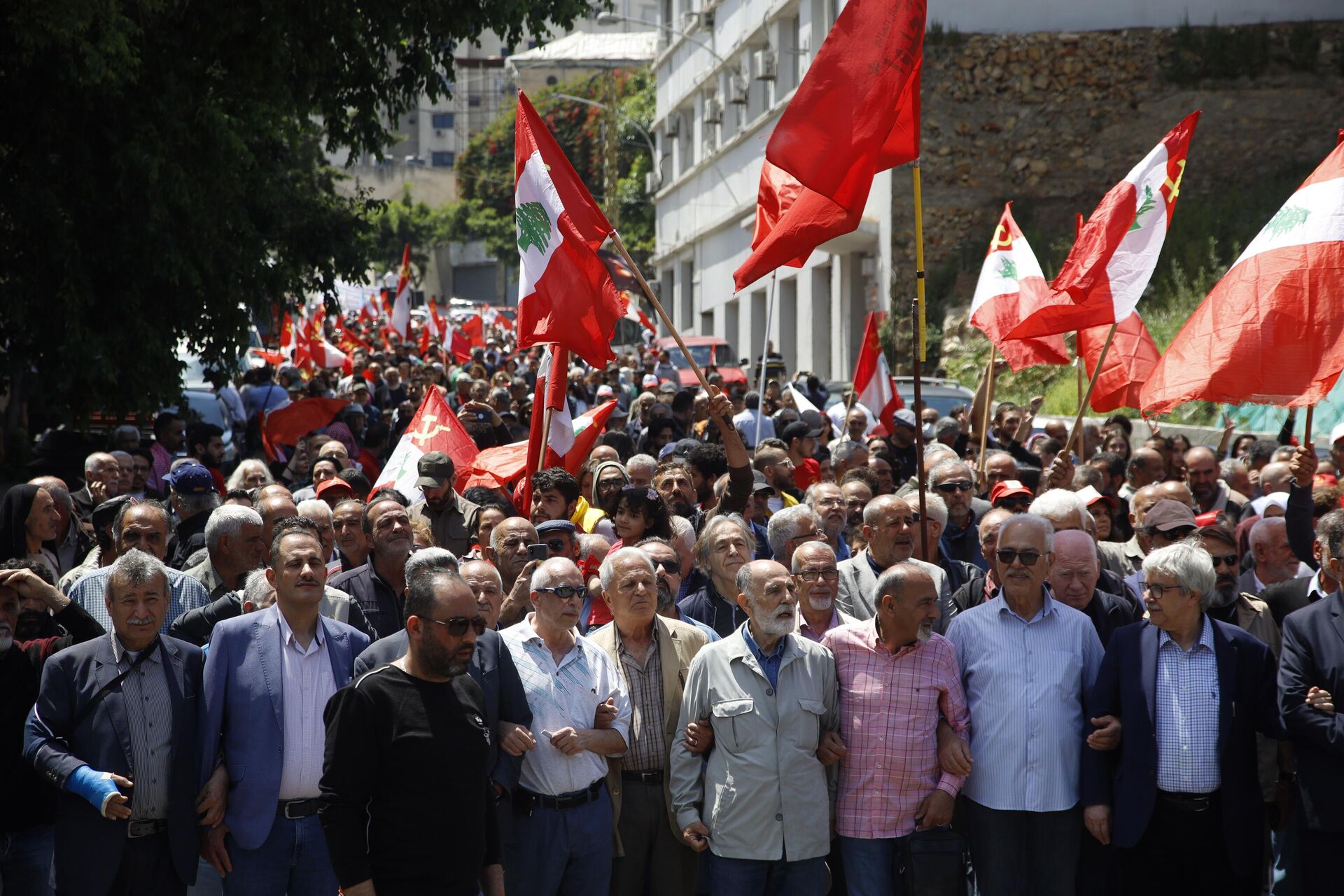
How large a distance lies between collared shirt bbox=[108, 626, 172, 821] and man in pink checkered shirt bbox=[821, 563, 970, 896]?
2.59 meters

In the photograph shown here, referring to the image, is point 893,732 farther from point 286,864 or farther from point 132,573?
point 132,573

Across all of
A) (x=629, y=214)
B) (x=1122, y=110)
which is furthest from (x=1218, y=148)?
(x=629, y=214)

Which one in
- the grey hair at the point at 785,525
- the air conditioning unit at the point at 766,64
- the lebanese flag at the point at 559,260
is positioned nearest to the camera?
the grey hair at the point at 785,525

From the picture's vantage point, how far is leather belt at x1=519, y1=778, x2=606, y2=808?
19.5ft

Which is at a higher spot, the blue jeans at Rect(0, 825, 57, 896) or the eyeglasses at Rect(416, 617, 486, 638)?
the eyeglasses at Rect(416, 617, 486, 638)

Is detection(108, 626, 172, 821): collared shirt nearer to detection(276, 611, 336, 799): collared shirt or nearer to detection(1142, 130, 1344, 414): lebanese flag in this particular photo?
detection(276, 611, 336, 799): collared shirt

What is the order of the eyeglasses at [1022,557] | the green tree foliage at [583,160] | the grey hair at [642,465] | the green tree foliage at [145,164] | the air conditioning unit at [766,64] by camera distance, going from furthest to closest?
the green tree foliage at [583,160]
the air conditioning unit at [766,64]
the green tree foliage at [145,164]
the grey hair at [642,465]
the eyeglasses at [1022,557]

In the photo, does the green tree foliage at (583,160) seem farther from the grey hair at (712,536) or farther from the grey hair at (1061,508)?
the grey hair at (1061,508)

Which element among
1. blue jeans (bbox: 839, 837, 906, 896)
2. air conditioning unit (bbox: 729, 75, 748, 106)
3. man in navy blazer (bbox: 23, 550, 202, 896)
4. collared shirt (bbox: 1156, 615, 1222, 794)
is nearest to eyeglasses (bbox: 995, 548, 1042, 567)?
collared shirt (bbox: 1156, 615, 1222, 794)

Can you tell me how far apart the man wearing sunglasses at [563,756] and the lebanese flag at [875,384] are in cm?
855

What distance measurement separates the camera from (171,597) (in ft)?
22.2

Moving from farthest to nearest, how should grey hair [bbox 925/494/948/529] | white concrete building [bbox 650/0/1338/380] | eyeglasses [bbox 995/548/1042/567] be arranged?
1. white concrete building [bbox 650/0/1338/380]
2. grey hair [bbox 925/494/948/529]
3. eyeglasses [bbox 995/548/1042/567]

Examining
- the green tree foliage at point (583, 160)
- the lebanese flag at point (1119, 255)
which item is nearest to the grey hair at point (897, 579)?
the lebanese flag at point (1119, 255)

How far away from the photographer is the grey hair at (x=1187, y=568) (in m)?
5.87
